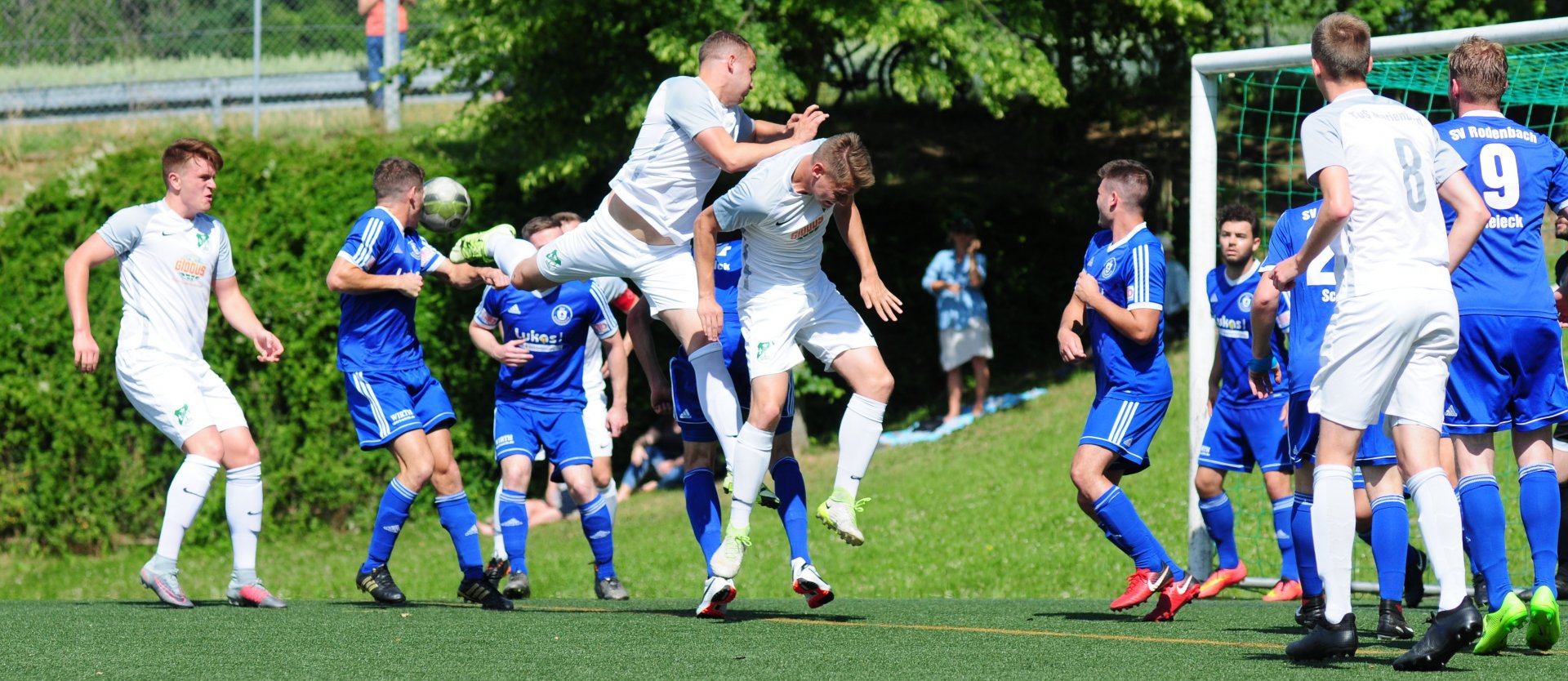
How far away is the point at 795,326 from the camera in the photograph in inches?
251

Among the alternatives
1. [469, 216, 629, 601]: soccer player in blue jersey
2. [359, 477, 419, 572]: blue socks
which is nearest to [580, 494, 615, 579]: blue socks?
[469, 216, 629, 601]: soccer player in blue jersey

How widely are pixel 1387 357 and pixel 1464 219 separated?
0.62 metres

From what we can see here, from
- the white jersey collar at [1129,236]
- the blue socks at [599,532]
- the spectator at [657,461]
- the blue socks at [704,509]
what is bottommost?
the spectator at [657,461]

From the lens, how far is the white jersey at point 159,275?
7180 millimetres

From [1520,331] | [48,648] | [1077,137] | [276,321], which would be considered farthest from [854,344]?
[1077,137]

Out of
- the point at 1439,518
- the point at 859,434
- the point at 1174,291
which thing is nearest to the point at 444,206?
the point at 859,434

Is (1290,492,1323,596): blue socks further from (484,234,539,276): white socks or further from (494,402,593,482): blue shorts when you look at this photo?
(494,402,593,482): blue shorts

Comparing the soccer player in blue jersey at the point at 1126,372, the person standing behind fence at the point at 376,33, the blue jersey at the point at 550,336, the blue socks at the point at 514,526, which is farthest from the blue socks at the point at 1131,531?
the person standing behind fence at the point at 376,33

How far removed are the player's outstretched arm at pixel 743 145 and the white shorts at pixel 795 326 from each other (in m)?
0.54

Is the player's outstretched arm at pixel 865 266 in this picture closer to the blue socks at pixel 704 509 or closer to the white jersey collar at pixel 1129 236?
the white jersey collar at pixel 1129 236

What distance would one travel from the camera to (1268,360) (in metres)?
Answer: 6.25

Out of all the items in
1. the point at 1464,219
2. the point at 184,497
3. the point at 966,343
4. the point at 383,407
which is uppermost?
the point at 1464,219

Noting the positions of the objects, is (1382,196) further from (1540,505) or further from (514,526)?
(514,526)

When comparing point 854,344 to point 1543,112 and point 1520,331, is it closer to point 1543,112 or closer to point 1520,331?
point 1520,331
